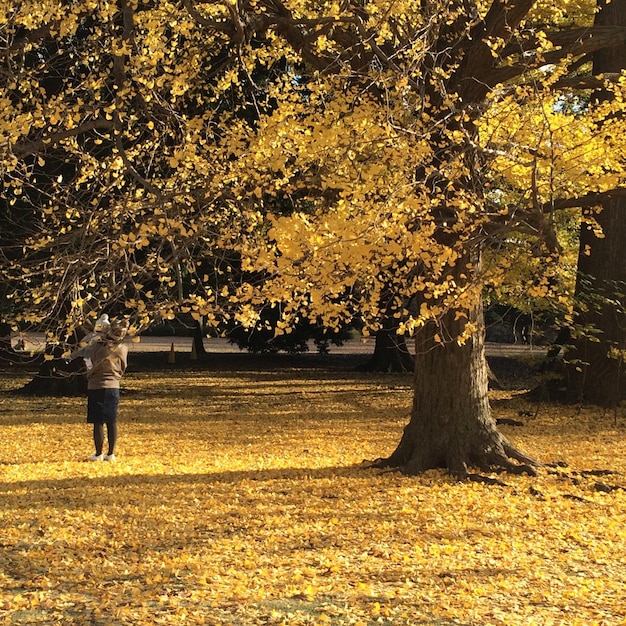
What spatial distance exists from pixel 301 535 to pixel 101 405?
3.60 meters

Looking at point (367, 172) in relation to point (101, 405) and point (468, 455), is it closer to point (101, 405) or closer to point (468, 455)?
point (468, 455)

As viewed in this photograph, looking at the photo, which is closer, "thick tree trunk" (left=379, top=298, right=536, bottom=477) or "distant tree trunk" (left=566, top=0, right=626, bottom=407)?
"thick tree trunk" (left=379, top=298, right=536, bottom=477)

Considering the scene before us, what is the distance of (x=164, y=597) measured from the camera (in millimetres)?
4418

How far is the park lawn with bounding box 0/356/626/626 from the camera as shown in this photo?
4336mm

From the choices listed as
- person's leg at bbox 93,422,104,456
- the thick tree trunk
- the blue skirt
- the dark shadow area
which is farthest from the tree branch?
the thick tree trunk

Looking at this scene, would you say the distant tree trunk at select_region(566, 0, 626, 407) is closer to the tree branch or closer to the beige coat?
the beige coat

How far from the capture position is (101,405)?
861cm

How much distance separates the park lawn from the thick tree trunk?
36cm

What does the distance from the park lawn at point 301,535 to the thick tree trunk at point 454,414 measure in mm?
365

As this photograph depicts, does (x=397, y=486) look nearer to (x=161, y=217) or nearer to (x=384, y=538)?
(x=384, y=538)

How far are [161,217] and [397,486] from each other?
3154 millimetres

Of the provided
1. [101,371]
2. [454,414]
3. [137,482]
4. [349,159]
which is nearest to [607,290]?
[454,414]

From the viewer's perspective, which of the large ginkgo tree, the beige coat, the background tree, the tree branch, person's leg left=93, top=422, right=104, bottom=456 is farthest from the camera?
person's leg left=93, top=422, right=104, bottom=456

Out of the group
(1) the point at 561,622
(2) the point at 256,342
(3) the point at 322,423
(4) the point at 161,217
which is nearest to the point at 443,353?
(4) the point at 161,217
